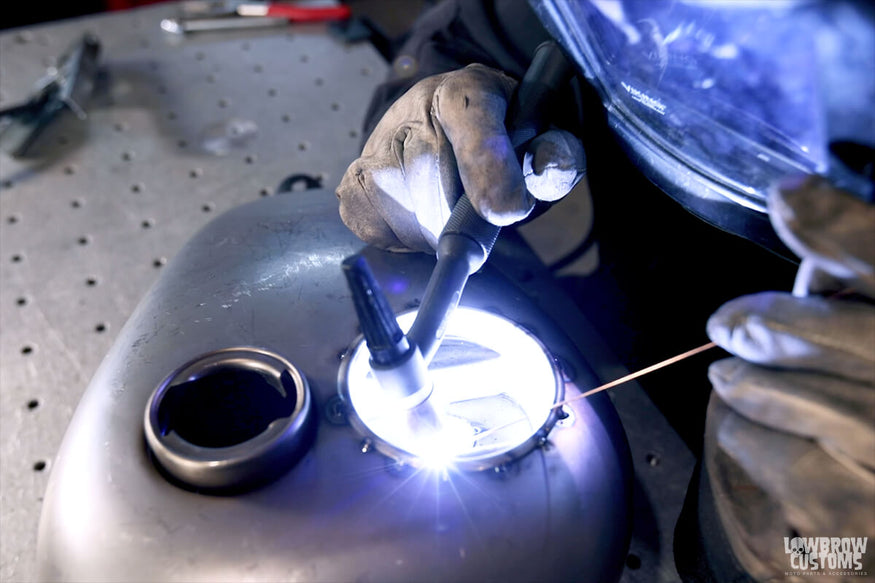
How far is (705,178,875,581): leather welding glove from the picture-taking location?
1.15 feet

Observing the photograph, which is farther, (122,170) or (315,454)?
(122,170)

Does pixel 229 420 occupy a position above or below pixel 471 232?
below

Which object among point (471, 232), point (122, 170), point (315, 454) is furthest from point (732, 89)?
point (122, 170)

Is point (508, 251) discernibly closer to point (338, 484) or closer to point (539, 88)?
point (539, 88)

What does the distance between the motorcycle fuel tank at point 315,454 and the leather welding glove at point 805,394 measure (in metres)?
0.11

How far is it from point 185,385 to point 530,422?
28 cm

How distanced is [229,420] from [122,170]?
595 millimetres

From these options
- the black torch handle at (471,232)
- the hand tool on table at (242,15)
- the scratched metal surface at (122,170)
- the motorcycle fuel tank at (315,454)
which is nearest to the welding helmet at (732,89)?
the black torch handle at (471,232)

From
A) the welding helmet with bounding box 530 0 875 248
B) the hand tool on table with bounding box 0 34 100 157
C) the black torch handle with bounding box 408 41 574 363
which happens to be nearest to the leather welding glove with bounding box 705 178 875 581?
the welding helmet with bounding box 530 0 875 248

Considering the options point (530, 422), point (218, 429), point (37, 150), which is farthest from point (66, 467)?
point (37, 150)

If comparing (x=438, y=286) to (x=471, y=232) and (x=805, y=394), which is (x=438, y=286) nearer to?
(x=471, y=232)

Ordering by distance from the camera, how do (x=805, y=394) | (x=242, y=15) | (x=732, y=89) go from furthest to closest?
1. (x=242, y=15)
2. (x=732, y=89)
3. (x=805, y=394)

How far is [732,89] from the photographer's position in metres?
0.49

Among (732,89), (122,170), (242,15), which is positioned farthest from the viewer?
(242,15)
